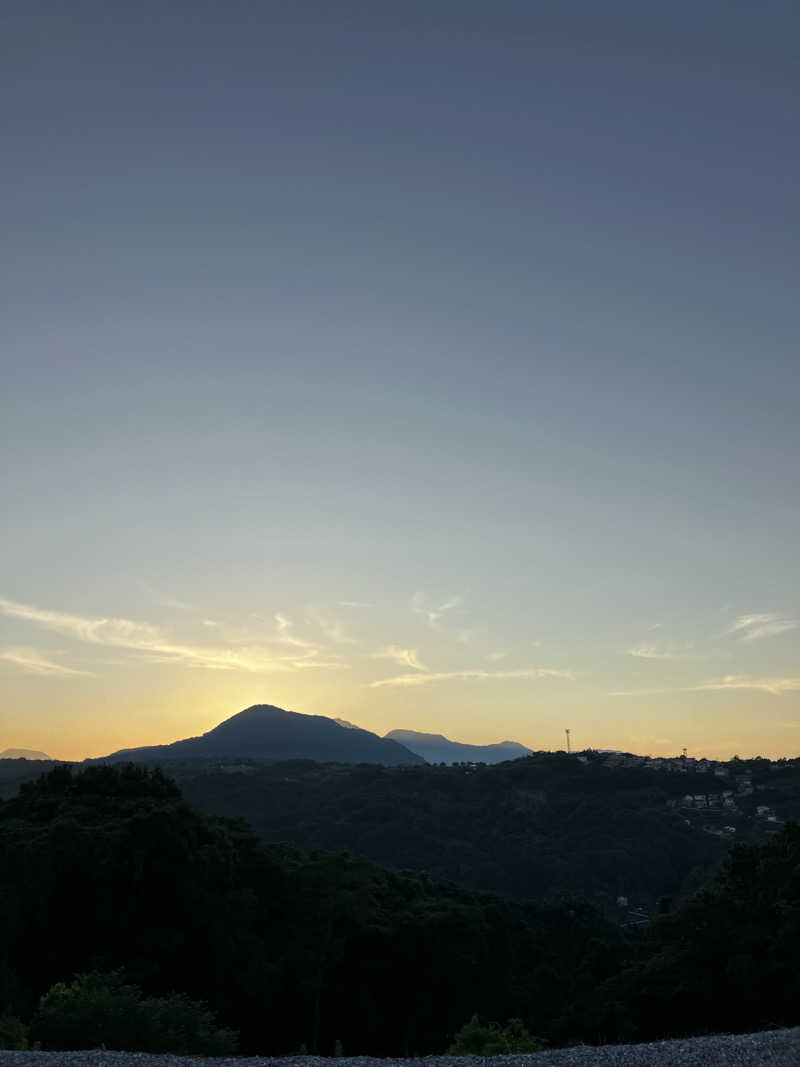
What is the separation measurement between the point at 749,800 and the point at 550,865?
4628cm

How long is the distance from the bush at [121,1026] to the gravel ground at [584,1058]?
1565 millimetres

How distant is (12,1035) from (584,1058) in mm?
11069

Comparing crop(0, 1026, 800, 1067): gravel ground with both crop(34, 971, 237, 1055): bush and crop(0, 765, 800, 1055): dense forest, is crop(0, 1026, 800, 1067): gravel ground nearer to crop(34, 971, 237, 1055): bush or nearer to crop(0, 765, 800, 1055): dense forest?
crop(34, 971, 237, 1055): bush

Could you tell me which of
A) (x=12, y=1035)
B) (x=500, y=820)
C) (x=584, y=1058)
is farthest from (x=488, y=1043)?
(x=500, y=820)

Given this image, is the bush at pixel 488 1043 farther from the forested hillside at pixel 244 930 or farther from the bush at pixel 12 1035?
the forested hillside at pixel 244 930

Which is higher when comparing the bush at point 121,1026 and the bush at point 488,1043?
the bush at point 121,1026

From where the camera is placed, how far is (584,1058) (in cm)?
1426

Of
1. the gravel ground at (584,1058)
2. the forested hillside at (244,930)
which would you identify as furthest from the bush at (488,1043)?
the forested hillside at (244,930)

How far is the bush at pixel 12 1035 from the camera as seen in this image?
16.2 meters

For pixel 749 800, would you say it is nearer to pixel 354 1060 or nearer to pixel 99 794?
pixel 99 794

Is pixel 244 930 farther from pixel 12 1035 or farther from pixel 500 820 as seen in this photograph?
pixel 500 820

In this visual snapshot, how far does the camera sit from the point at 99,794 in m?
38.9

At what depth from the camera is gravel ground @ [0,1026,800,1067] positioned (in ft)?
44.7

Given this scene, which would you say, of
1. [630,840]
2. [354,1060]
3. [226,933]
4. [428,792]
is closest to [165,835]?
[226,933]
